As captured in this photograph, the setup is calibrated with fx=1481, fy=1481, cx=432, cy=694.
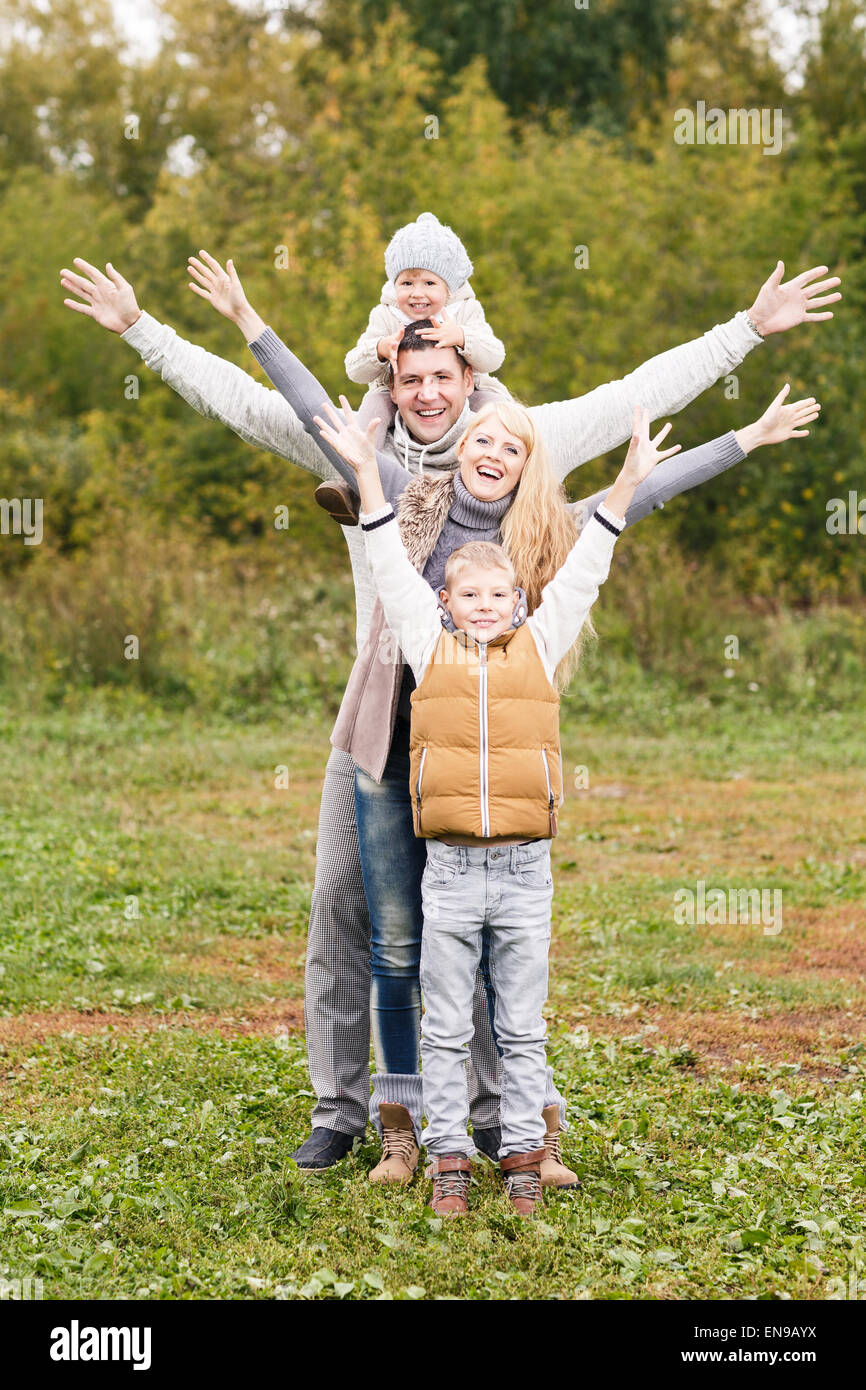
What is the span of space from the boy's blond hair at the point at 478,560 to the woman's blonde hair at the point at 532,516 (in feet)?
0.19

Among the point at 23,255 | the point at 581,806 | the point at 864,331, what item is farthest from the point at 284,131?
the point at 581,806

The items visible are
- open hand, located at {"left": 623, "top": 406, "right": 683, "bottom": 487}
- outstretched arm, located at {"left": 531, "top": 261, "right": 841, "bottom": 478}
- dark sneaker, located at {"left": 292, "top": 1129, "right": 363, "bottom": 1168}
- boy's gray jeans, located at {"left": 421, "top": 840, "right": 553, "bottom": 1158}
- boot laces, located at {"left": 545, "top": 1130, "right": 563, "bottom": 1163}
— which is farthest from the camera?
dark sneaker, located at {"left": 292, "top": 1129, "right": 363, "bottom": 1168}

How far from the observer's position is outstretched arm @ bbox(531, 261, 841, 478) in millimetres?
3896

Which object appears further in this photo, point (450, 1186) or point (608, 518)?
point (450, 1186)

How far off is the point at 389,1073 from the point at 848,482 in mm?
12587

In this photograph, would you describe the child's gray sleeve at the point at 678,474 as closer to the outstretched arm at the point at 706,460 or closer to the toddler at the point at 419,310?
the outstretched arm at the point at 706,460

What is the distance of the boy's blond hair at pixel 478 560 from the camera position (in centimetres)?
368

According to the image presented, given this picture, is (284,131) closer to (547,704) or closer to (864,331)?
(864,331)

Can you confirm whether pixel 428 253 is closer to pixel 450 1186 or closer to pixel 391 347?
pixel 391 347

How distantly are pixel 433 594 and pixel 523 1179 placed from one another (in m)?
1.51

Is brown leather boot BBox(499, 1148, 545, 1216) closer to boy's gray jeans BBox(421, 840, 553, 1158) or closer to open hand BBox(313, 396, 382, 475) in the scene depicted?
boy's gray jeans BBox(421, 840, 553, 1158)

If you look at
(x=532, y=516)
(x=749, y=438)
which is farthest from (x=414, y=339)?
(x=749, y=438)

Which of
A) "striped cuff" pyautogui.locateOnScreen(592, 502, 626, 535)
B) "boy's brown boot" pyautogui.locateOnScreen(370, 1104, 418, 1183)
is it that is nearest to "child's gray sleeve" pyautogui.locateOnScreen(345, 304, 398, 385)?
"striped cuff" pyautogui.locateOnScreen(592, 502, 626, 535)

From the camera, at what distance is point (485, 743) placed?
3600 mm
